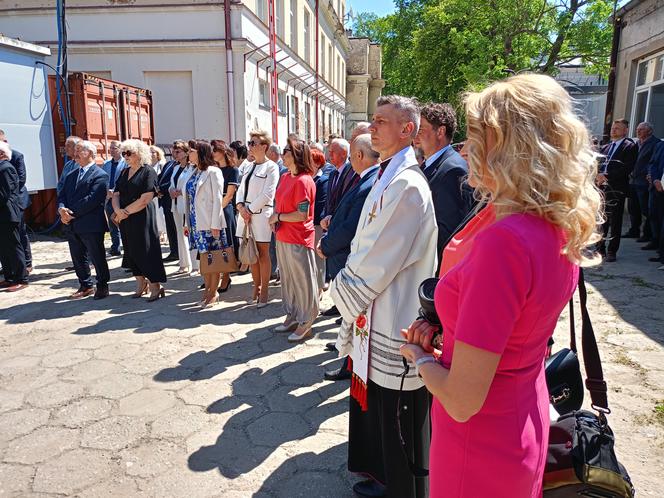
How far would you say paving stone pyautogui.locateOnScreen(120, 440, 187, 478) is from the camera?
9.17ft

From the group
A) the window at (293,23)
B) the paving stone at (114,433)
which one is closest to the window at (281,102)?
the window at (293,23)

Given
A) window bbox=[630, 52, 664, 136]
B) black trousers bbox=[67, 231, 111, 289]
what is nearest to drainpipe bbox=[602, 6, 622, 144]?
window bbox=[630, 52, 664, 136]

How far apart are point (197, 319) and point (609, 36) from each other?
64.0 feet

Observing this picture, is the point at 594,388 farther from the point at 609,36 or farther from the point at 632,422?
the point at 609,36

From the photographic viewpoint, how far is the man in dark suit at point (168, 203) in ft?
25.7

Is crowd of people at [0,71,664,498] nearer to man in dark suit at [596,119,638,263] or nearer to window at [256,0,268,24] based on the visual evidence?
man in dark suit at [596,119,638,263]

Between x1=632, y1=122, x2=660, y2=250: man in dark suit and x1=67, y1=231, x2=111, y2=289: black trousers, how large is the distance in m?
8.18

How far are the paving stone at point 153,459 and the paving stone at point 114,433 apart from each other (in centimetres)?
11

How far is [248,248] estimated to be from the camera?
5.48 m

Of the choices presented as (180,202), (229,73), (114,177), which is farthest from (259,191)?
(229,73)

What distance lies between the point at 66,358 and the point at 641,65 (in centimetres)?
1238

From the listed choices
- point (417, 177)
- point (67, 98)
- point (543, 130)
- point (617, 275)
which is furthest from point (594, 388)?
point (67, 98)

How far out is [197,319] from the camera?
17.6 ft

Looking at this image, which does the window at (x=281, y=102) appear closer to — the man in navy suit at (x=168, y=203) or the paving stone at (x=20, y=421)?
the man in navy suit at (x=168, y=203)
